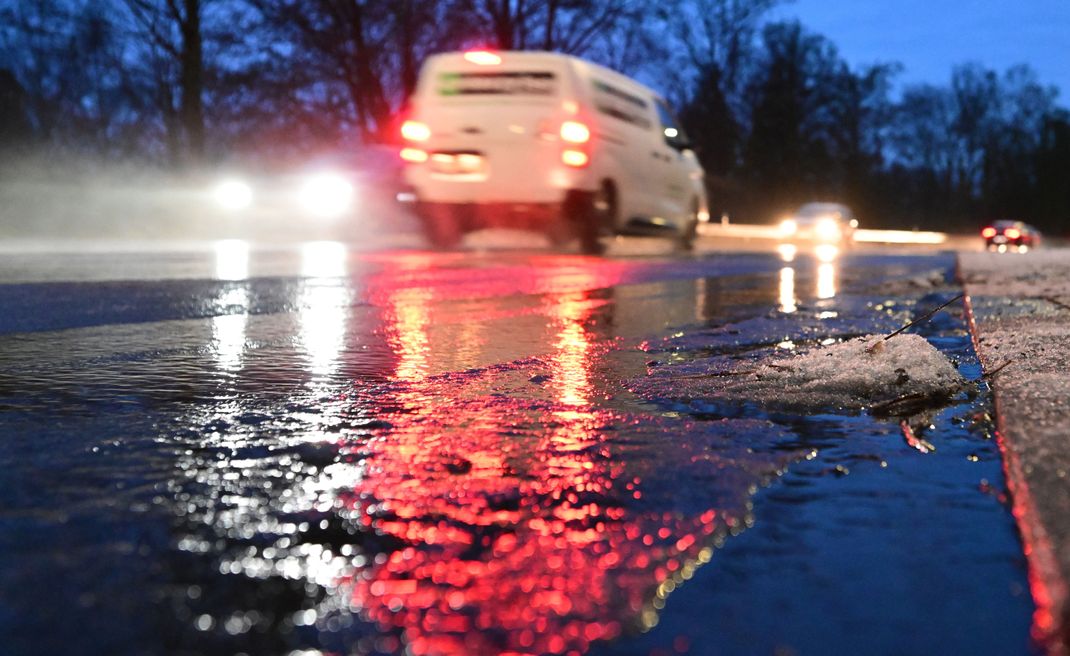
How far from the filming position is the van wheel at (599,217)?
1256 cm

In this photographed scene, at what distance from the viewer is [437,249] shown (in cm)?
1402

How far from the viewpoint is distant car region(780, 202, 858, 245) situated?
108 ft

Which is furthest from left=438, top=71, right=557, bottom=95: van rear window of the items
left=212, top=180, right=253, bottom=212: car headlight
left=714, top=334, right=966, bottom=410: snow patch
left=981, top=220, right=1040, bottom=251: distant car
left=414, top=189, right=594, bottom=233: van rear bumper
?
left=981, top=220, right=1040, bottom=251: distant car

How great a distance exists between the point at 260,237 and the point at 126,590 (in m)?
15.0

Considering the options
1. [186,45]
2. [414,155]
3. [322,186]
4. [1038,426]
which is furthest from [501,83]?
[186,45]

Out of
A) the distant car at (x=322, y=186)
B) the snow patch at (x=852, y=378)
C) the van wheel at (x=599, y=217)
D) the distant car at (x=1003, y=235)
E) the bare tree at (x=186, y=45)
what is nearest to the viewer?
the snow patch at (x=852, y=378)

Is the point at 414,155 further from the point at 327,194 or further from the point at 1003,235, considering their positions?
the point at 1003,235

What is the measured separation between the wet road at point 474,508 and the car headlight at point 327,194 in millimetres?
10503

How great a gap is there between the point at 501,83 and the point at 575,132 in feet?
3.12

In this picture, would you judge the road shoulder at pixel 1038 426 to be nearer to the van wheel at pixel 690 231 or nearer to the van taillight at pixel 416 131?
the van taillight at pixel 416 131

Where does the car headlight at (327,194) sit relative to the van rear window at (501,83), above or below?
below

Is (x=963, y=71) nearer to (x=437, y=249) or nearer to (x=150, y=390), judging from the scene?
(x=437, y=249)

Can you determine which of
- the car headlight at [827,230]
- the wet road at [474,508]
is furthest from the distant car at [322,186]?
the car headlight at [827,230]

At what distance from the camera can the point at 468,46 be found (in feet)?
104
